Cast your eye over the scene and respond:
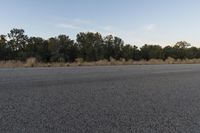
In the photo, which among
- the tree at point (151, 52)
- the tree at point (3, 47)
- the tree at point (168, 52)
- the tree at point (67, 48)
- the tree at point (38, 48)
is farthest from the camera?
the tree at point (168, 52)

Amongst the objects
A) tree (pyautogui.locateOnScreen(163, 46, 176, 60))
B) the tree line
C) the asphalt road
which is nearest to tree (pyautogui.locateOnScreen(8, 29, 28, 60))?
the tree line

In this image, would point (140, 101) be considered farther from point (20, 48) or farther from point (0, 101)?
point (20, 48)

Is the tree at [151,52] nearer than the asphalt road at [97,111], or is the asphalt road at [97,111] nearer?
the asphalt road at [97,111]

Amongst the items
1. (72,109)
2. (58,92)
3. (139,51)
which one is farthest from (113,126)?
(139,51)

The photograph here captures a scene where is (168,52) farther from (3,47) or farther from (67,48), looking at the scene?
(3,47)

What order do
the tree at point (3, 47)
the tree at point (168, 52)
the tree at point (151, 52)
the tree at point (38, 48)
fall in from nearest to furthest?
the tree at point (38, 48) → the tree at point (3, 47) → the tree at point (151, 52) → the tree at point (168, 52)

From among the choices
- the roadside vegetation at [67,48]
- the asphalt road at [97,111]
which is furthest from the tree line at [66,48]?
the asphalt road at [97,111]

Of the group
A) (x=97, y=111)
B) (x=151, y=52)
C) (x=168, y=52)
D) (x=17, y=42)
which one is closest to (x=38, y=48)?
(x=17, y=42)

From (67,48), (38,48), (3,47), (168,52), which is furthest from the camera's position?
(168,52)

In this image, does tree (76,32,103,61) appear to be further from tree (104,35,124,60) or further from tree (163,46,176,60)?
tree (163,46,176,60)

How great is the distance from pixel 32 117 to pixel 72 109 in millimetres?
783

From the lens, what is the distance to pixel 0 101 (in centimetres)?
536

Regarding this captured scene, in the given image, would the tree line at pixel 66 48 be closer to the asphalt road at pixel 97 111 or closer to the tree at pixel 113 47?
the tree at pixel 113 47

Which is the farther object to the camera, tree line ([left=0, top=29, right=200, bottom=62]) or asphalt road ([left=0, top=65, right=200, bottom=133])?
tree line ([left=0, top=29, right=200, bottom=62])
